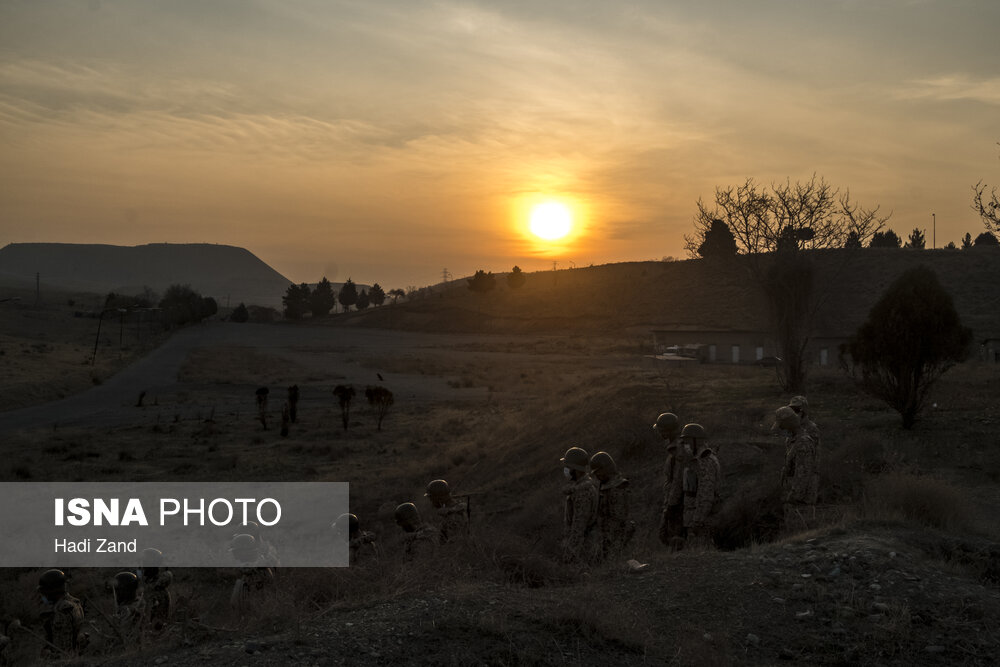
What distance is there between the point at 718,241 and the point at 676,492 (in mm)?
17494

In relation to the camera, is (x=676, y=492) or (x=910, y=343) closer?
(x=676, y=492)

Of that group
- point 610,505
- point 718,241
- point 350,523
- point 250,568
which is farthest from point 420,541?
point 718,241

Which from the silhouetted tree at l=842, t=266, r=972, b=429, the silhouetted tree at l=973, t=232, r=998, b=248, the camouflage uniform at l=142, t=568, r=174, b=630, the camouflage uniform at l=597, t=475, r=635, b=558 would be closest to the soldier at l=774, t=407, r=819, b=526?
the camouflage uniform at l=597, t=475, r=635, b=558

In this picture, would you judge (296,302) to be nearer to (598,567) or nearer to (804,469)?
(804,469)

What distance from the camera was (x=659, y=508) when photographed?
42.2ft

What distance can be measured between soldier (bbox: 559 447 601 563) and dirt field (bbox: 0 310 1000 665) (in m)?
0.50

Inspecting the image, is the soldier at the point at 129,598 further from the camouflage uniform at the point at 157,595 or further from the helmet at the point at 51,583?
the helmet at the point at 51,583

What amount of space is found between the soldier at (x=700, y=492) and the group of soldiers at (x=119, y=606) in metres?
5.78

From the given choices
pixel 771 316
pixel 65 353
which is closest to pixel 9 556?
pixel 771 316

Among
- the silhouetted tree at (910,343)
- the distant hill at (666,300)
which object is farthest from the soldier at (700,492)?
the distant hill at (666,300)

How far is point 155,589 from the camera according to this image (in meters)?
8.44

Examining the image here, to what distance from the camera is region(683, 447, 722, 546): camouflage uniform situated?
30.2 ft

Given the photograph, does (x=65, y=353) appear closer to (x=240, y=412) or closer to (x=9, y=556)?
(x=240, y=412)

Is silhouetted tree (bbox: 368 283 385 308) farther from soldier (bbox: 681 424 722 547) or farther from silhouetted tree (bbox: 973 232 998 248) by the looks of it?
soldier (bbox: 681 424 722 547)
